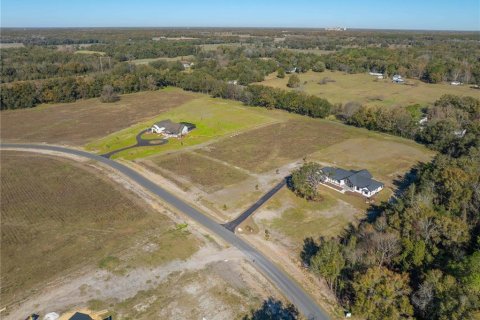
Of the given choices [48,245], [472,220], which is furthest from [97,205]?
[472,220]

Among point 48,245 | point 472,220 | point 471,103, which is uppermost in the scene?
point 471,103

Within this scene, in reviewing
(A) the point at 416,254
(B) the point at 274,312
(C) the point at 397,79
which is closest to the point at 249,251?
(B) the point at 274,312

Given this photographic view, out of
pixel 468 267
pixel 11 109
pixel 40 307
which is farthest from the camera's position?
pixel 11 109

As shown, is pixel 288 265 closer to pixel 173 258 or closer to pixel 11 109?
pixel 173 258

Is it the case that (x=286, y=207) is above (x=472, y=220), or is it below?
below

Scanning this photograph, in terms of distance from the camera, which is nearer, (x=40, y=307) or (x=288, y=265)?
(x=40, y=307)

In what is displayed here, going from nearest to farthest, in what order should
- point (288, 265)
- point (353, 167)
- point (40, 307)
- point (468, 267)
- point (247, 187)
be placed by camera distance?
point (468, 267)
point (40, 307)
point (288, 265)
point (247, 187)
point (353, 167)

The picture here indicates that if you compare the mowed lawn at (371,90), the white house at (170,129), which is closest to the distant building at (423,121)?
the mowed lawn at (371,90)
